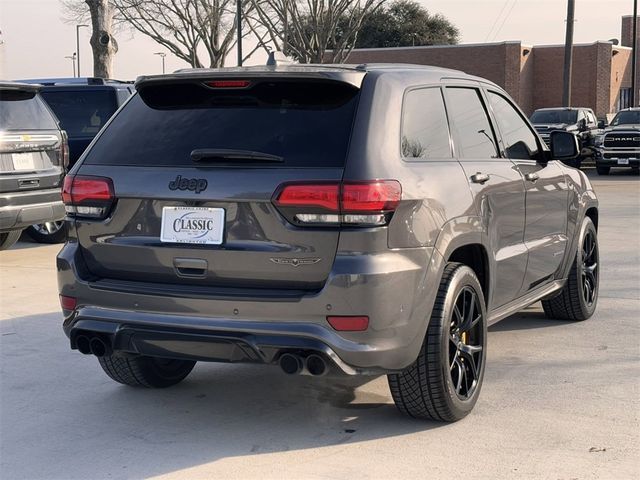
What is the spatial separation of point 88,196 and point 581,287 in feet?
13.3

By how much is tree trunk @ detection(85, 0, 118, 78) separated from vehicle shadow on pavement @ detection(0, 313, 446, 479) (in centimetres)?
1732

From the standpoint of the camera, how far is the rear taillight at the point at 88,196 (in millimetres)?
4809

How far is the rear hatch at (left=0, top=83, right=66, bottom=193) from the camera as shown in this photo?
1027 centimetres

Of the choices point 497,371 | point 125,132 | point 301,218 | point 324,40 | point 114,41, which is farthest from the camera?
point 324,40

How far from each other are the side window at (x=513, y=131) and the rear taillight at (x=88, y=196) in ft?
8.43

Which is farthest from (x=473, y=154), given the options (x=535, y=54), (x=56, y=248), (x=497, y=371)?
(x=535, y=54)

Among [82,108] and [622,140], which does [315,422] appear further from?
[622,140]

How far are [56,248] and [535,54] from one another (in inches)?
1754

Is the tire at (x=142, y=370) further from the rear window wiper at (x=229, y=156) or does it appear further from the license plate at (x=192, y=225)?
the rear window wiper at (x=229, y=156)

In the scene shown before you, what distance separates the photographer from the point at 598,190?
67.8 feet

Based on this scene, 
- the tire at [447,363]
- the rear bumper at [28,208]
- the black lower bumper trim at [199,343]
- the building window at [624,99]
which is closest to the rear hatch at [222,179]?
the black lower bumper trim at [199,343]

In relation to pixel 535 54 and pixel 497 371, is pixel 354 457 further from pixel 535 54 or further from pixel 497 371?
pixel 535 54

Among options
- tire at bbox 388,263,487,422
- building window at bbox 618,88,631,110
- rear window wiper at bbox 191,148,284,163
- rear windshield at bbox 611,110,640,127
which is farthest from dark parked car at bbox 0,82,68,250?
building window at bbox 618,88,631,110

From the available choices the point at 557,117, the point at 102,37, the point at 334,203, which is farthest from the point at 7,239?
the point at 557,117
